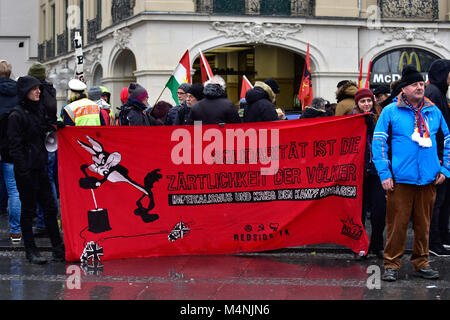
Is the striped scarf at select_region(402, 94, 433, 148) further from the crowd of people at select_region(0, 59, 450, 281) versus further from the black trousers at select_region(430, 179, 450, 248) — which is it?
the black trousers at select_region(430, 179, 450, 248)

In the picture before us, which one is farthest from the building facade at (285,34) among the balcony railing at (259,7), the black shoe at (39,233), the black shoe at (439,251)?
the black shoe at (439,251)

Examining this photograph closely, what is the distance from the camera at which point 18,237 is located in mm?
8781

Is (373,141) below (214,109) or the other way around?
below

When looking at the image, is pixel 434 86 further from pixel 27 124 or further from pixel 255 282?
pixel 27 124

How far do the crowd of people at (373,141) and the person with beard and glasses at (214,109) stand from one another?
0.04 ft

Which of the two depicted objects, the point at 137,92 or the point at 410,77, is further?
the point at 137,92

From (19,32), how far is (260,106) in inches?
1463

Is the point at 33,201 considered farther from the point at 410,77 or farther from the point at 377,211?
the point at 410,77

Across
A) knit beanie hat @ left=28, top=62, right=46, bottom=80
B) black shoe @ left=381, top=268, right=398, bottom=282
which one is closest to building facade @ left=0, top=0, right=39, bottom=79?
knit beanie hat @ left=28, top=62, right=46, bottom=80

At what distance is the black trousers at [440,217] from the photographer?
25.9 feet

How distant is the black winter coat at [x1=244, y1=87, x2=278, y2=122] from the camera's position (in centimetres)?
880

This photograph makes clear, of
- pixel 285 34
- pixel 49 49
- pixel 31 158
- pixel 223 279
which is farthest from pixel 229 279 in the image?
pixel 49 49

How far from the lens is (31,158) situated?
7.55 m
